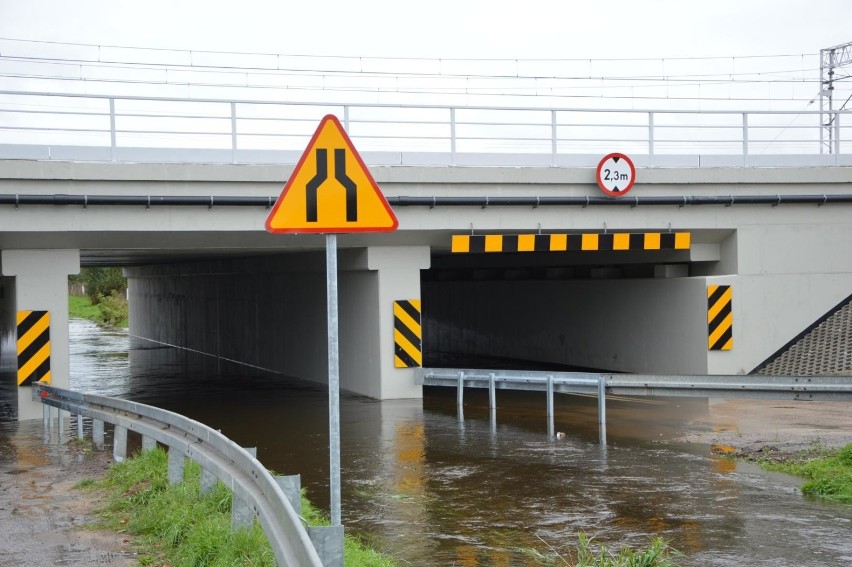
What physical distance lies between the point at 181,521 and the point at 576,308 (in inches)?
698

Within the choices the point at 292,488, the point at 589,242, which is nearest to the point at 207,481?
the point at 292,488

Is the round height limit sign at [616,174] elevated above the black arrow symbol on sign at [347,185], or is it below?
above

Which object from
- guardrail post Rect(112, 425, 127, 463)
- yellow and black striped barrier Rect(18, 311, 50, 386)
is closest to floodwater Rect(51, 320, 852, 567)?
guardrail post Rect(112, 425, 127, 463)

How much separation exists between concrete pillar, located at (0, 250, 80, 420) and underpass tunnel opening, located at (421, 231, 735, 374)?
7.62 m

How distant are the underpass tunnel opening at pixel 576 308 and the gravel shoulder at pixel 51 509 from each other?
9.14 metres

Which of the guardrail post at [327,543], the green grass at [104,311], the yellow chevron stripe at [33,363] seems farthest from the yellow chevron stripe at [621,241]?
the green grass at [104,311]

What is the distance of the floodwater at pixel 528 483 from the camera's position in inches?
304

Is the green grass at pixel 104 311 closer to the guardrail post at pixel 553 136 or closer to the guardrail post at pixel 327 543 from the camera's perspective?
the guardrail post at pixel 553 136

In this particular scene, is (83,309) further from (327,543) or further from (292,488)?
(327,543)

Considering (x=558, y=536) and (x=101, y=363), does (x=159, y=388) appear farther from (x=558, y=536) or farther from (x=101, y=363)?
(x=558, y=536)

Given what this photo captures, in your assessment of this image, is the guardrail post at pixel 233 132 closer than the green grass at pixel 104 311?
Yes

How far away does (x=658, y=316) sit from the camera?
20312 mm

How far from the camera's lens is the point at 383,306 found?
59.2 ft

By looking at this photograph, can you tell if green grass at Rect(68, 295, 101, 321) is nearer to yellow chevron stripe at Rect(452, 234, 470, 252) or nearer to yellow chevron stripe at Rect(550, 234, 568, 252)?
yellow chevron stripe at Rect(452, 234, 470, 252)
